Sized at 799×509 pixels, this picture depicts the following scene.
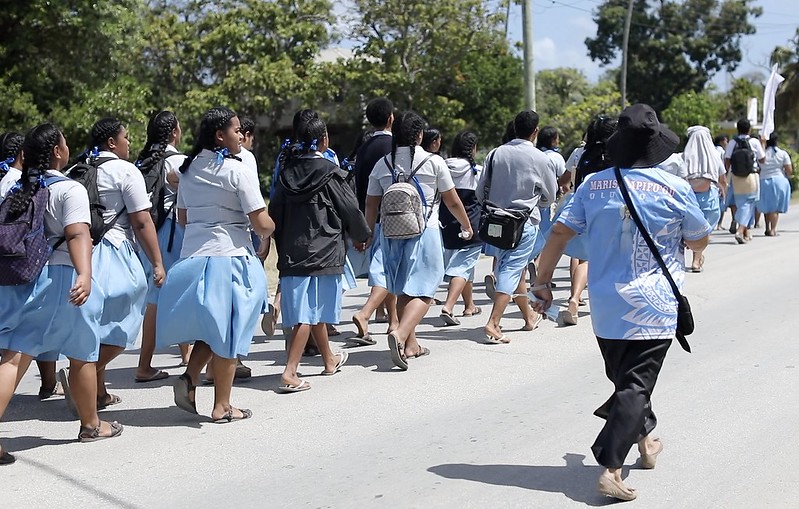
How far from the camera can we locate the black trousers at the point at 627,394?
4.83m

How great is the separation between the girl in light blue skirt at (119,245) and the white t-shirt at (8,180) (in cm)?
56

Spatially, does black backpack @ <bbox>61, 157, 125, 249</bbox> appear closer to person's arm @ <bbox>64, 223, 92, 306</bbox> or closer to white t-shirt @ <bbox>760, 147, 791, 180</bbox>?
person's arm @ <bbox>64, 223, 92, 306</bbox>

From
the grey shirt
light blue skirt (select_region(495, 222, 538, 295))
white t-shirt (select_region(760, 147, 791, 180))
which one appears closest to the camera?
the grey shirt

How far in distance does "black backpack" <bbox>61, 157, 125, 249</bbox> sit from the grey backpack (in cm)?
226

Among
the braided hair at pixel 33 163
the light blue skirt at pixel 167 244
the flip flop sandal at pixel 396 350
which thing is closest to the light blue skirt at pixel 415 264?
the flip flop sandal at pixel 396 350

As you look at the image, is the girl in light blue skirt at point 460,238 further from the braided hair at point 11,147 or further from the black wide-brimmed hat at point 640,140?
the black wide-brimmed hat at point 640,140

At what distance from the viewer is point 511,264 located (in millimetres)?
9125

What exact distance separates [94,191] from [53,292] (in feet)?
2.77

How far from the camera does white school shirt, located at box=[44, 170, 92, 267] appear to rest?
5715mm

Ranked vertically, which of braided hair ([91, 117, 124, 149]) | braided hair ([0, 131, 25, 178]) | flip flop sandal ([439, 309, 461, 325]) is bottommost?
flip flop sandal ([439, 309, 461, 325])

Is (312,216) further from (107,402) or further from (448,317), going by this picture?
(448,317)

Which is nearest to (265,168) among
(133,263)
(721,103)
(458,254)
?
(721,103)

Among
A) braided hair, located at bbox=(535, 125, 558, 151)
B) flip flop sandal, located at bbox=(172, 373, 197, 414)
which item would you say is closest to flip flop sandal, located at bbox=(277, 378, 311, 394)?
flip flop sandal, located at bbox=(172, 373, 197, 414)

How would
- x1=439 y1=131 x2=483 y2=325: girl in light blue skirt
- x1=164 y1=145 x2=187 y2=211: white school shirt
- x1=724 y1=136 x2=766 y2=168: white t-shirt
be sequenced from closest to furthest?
x1=164 y1=145 x2=187 y2=211: white school shirt → x1=439 y1=131 x2=483 y2=325: girl in light blue skirt → x1=724 y1=136 x2=766 y2=168: white t-shirt
